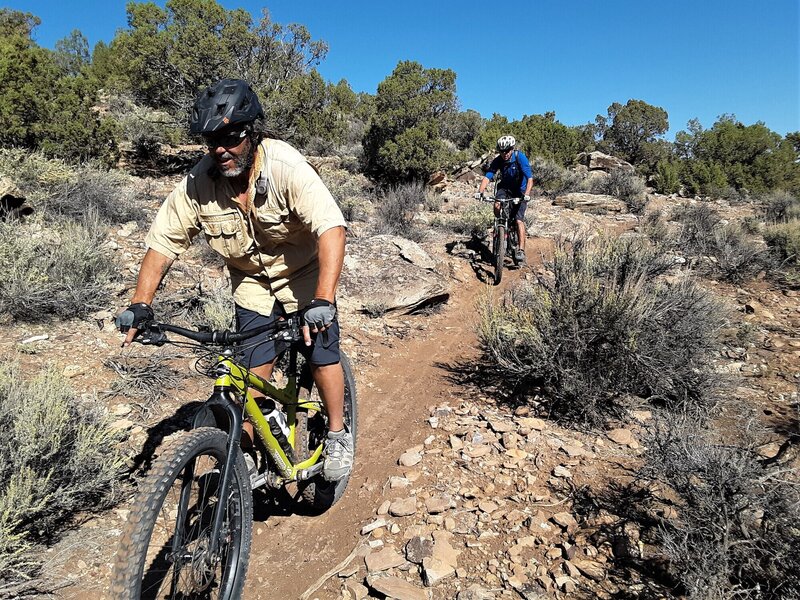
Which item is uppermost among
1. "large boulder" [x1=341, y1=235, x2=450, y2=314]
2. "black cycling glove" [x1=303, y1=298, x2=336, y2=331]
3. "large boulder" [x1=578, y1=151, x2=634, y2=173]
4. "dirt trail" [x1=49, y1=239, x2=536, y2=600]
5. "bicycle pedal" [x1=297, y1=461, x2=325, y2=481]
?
"large boulder" [x1=578, y1=151, x2=634, y2=173]

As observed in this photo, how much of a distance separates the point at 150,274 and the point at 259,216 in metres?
0.59

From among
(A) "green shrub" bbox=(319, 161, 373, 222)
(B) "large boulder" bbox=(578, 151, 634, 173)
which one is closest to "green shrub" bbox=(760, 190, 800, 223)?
(B) "large boulder" bbox=(578, 151, 634, 173)

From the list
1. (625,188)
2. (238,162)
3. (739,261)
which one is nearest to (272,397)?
(238,162)

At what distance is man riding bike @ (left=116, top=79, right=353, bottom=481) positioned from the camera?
1989mm

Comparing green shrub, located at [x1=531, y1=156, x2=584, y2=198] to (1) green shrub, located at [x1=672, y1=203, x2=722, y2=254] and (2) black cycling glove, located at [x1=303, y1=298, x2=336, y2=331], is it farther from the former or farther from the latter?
(2) black cycling glove, located at [x1=303, y1=298, x2=336, y2=331]

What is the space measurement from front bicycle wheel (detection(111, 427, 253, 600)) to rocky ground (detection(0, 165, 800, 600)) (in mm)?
486

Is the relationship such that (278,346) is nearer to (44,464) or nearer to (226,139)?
(226,139)

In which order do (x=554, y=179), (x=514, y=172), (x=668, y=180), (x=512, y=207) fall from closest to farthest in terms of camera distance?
1. (x=514, y=172)
2. (x=512, y=207)
3. (x=554, y=179)
4. (x=668, y=180)

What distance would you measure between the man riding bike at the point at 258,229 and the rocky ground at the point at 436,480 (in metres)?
0.51

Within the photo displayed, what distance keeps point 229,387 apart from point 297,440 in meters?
0.86

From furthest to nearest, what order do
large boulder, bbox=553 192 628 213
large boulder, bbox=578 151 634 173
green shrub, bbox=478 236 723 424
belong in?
large boulder, bbox=578 151 634 173
large boulder, bbox=553 192 628 213
green shrub, bbox=478 236 723 424

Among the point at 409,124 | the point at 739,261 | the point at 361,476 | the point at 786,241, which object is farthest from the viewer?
the point at 409,124

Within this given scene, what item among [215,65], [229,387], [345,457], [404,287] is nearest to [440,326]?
[404,287]

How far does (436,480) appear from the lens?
2926 mm
